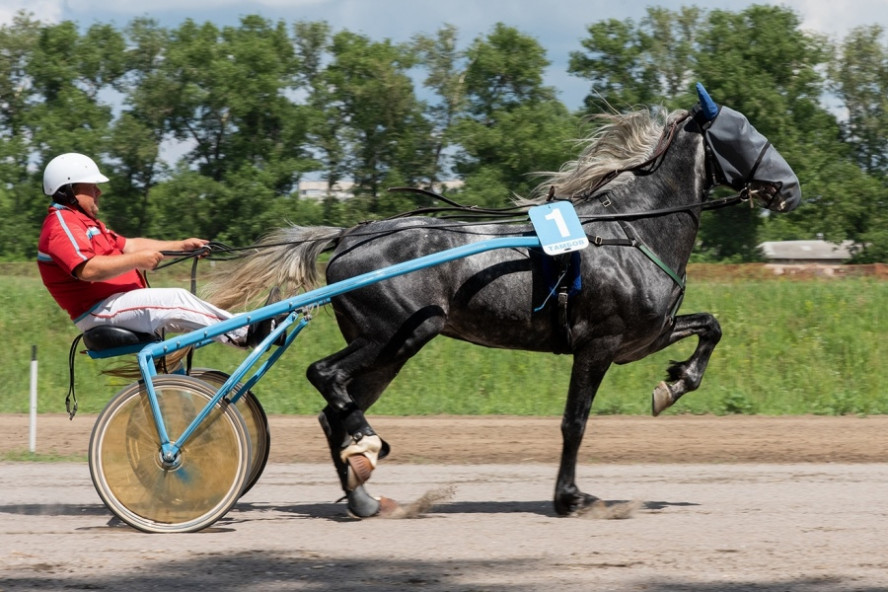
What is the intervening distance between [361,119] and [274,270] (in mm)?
36754

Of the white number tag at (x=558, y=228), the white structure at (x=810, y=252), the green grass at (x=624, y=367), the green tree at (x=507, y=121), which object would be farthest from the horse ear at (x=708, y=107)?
the white structure at (x=810, y=252)

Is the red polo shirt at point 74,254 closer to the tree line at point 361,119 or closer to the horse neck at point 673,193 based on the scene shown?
the horse neck at point 673,193

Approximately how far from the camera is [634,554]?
522cm

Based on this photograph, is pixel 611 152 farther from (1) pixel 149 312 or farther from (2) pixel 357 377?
(1) pixel 149 312

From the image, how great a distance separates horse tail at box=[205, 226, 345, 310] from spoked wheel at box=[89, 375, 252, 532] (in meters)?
0.77

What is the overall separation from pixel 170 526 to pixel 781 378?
36.2 ft

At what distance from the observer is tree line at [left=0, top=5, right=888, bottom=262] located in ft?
128

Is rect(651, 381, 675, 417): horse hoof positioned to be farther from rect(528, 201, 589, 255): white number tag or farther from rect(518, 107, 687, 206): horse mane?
rect(518, 107, 687, 206): horse mane

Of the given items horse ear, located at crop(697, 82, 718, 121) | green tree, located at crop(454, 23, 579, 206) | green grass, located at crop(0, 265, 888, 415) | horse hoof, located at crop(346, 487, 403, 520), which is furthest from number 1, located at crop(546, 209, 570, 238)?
green tree, located at crop(454, 23, 579, 206)

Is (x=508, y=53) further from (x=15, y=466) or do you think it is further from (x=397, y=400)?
(x=15, y=466)

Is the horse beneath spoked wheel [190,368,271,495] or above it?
above

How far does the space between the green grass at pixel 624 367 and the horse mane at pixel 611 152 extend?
5.52 metres

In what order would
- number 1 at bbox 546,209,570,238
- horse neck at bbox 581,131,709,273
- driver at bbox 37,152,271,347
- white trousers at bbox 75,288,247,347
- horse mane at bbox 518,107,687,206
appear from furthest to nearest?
horse mane at bbox 518,107,687,206
horse neck at bbox 581,131,709,273
number 1 at bbox 546,209,570,238
white trousers at bbox 75,288,247,347
driver at bbox 37,152,271,347

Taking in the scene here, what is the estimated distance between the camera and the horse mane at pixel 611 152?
6.90 metres
